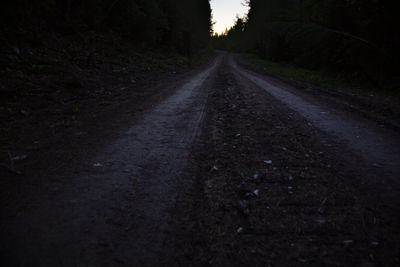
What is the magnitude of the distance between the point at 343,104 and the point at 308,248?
6007 mm

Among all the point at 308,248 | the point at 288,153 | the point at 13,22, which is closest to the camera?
the point at 308,248

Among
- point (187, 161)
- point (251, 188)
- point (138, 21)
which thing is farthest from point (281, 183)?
point (138, 21)

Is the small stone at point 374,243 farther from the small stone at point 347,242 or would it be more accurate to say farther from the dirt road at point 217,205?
the small stone at point 347,242

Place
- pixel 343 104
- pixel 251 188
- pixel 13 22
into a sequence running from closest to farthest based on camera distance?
pixel 251 188
pixel 343 104
pixel 13 22

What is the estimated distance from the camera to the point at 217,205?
2.00m

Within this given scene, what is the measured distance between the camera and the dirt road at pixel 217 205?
1.51 m

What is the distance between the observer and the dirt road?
1515mm

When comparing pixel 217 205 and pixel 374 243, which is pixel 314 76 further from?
pixel 217 205

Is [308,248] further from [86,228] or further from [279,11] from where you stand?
[279,11]

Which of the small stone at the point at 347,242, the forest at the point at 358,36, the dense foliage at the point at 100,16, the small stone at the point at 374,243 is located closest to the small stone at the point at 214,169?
the small stone at the point at 347,242

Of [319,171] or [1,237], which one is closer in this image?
[1,237]

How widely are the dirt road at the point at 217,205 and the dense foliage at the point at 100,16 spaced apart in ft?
24.5

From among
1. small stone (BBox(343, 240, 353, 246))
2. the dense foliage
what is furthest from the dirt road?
the dense foliage

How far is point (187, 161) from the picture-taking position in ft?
9.36
